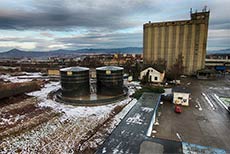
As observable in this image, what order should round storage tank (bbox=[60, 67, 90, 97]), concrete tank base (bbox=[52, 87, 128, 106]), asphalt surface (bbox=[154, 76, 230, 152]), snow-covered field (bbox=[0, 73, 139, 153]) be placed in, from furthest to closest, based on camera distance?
round storage tank (bbox=[60, 67, 90, 97])
concrete tank base (bbox=[52, 87, 128, 106])
asphalt surface (bbox=[154, 76, 230, 152])
snow-covered field (bbox=[0, 73, 139, 153])

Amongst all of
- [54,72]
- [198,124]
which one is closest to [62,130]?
[198,124]

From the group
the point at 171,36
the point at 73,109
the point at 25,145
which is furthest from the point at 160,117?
the point at 171,36

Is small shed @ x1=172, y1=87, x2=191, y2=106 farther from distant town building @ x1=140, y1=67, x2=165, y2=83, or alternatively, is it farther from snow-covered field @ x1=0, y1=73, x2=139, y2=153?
distant town building @ x1=140, y1=67, x2=165, y2=83

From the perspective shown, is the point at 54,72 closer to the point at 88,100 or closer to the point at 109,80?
the point at 109,80

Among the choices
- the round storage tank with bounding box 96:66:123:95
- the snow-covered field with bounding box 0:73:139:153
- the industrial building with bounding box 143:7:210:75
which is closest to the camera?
the snow-covered field with bounding box 0:73:139:153

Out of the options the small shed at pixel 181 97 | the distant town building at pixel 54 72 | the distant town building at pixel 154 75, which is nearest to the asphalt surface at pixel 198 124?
the small shed at pixel 181 97

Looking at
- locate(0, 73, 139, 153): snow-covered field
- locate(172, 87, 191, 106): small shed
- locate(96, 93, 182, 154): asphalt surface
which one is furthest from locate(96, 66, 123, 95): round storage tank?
locate(96, 93, 182, 154): asphalt surface

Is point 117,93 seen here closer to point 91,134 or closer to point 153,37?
point 91,134

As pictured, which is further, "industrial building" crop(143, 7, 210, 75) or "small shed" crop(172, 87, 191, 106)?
"industrial building" crop(143, 7, 210, 75)
